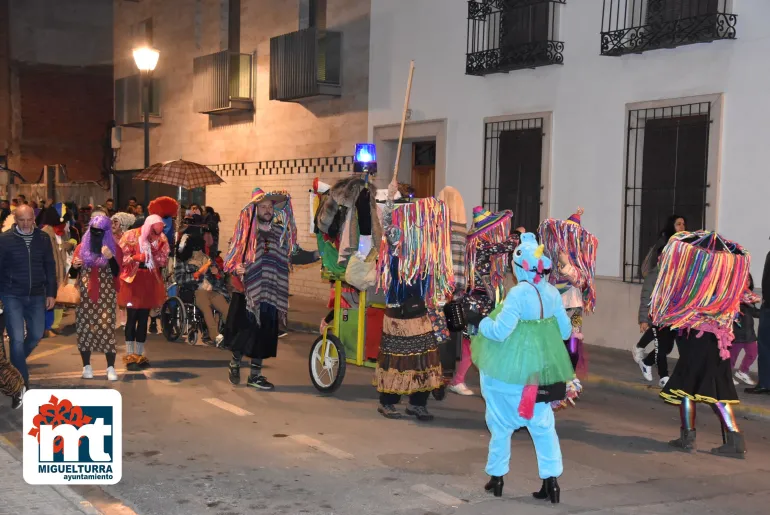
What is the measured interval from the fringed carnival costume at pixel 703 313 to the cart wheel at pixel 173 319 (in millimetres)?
7905

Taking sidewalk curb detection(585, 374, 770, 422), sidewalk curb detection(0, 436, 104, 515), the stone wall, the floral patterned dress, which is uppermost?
the stone wall

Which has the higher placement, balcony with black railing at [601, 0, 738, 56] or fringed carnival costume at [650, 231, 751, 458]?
balcony with black railing at [601, 0, 738, 56]

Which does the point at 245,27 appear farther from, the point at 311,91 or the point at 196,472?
the point at 196,472

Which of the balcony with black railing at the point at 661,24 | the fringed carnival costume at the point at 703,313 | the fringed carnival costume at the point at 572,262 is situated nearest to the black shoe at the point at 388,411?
the fringed carnival costume at the point at 572,262

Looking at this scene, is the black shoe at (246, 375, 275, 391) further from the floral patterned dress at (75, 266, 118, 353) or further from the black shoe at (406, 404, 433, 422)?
the black shoe at (406, 404, 433, 422)

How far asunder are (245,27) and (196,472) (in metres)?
17.2

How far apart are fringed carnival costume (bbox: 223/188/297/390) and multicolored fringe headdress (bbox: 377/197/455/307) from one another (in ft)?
5.53

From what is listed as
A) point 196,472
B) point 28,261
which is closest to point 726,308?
point 196,472

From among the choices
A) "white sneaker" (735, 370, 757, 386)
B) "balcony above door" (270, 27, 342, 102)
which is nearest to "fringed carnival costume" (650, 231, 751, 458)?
"white sneaker" (735, 370, 757, 386)

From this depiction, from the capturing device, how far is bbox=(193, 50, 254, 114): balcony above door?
22234 mm

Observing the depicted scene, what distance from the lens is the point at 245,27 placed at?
22422 mm

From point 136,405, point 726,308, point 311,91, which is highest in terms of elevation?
point 311,91

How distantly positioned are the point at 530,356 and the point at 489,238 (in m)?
3.45

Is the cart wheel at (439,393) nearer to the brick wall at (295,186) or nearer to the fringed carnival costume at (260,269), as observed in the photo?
the fringed carnival costume at (260,269)
